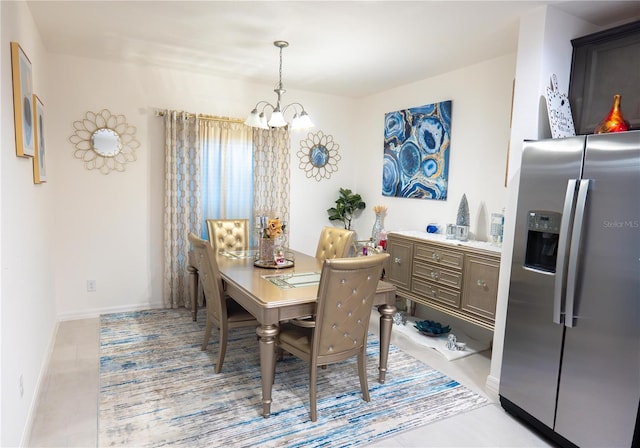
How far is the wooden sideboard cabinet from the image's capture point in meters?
3.17

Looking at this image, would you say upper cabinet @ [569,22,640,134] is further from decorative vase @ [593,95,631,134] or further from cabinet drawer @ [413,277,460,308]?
cabinet drawer @ [413,277,460,308]

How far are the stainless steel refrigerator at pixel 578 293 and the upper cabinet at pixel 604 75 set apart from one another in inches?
23.0

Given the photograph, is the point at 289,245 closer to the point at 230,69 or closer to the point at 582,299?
the point at 230,69

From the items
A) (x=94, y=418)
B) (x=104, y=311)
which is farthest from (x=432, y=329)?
(x=104, y=311)

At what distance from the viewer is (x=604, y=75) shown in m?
2.50

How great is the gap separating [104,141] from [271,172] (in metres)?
1.78

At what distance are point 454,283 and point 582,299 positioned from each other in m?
1.39

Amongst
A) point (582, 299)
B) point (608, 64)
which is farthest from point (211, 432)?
point (608, 64)

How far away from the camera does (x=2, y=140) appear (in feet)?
6.12

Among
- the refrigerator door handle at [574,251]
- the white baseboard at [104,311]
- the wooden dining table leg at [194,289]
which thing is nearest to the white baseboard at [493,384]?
the refrigerator door handle at [574,251]

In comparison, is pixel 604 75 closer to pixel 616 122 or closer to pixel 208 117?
pixel 616 122

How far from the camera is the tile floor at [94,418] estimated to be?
88.5 inches

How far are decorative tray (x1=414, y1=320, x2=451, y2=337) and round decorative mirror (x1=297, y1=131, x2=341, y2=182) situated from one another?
7.63 feet

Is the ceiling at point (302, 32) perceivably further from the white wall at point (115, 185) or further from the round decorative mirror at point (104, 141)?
the round decorative mirror at point (104, 141)
